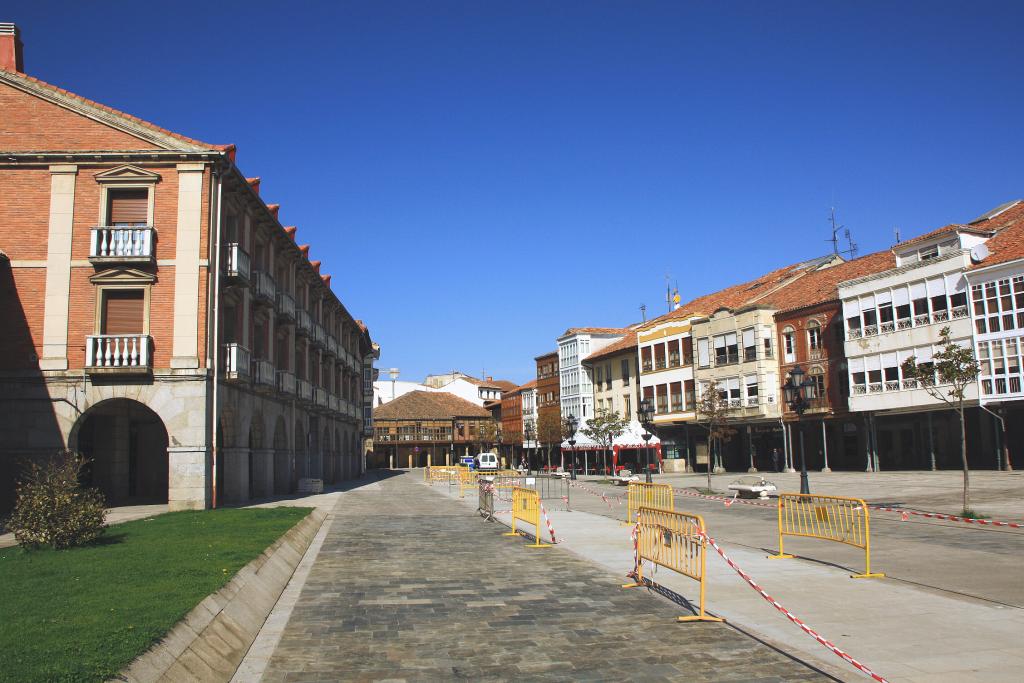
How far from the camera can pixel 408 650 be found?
26.1ft

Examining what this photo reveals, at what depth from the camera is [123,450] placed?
28.0 metres

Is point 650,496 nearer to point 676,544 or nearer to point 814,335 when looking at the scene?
point 676,544

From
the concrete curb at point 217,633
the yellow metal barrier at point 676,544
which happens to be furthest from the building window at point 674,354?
the concrete curb at point 217,633

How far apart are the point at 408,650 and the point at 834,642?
169 inches

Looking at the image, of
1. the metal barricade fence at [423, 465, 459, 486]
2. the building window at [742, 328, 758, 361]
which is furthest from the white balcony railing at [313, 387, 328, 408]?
the building window at [742, 328, 758, 361]

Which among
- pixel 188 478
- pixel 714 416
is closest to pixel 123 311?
pixel 188 478

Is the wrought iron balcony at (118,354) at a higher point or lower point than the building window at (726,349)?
lower

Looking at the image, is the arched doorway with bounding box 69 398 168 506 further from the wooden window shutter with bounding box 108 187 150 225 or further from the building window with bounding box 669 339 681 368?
the building window with bounding box 669 339 681 368

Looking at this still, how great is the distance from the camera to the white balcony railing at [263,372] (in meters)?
28.5

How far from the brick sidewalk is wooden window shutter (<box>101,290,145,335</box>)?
43.2ft

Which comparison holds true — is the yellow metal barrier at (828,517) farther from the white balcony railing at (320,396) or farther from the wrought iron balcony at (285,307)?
the white balcony railing at (320,396)

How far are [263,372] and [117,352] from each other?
6.20 meters

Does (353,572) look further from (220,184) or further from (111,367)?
(220,184)

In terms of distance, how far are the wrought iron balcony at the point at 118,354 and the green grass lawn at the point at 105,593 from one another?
28.1 ft
